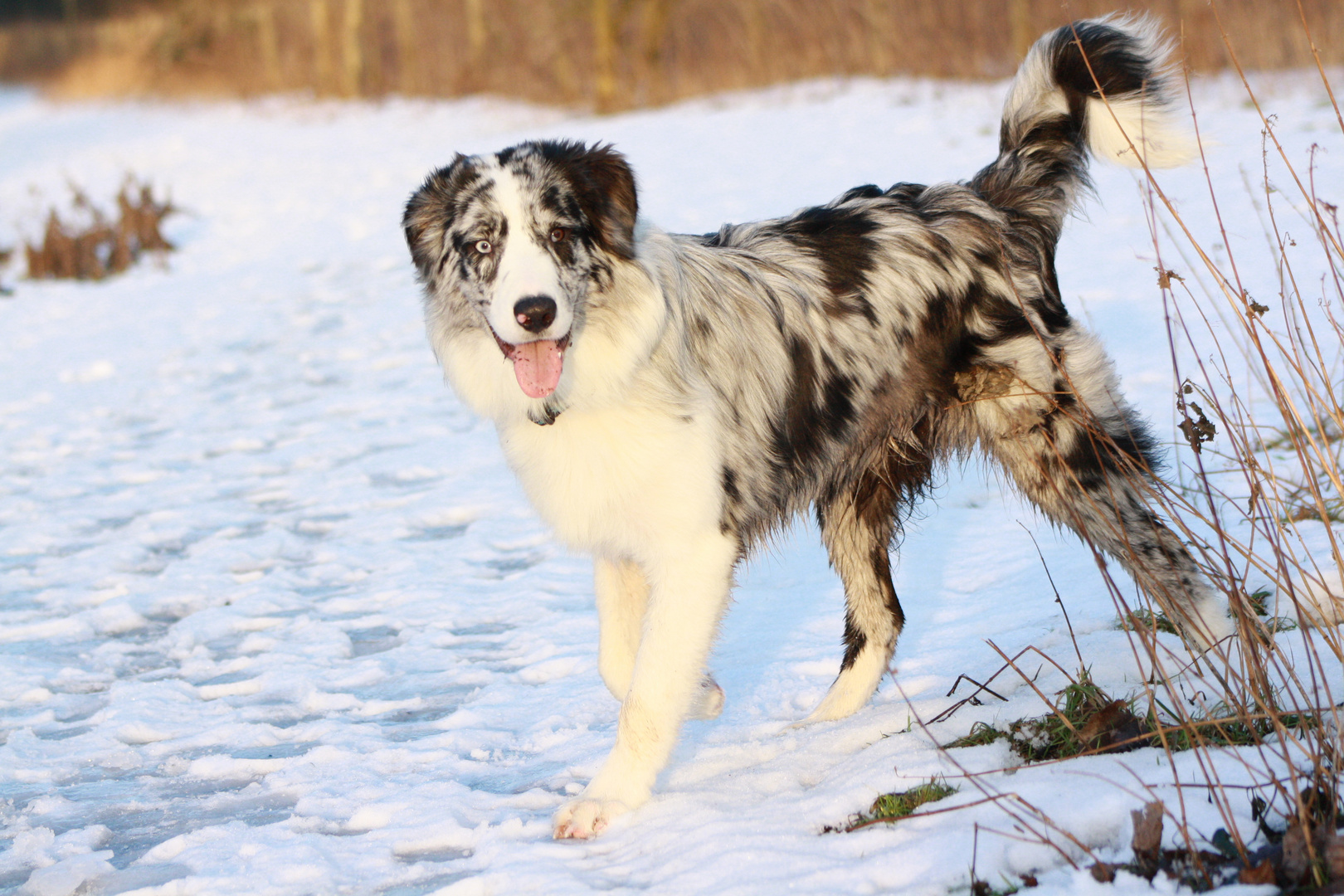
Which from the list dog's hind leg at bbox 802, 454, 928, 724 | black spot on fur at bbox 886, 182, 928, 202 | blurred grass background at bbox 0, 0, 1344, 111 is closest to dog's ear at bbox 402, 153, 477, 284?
black spot on fur at bbox 886, 182, 928, 202

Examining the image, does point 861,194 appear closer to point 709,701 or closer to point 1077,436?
point 1077,436

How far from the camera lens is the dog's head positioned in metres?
3.12

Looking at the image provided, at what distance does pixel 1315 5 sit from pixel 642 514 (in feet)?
51.6

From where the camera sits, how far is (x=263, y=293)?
37.1 ft

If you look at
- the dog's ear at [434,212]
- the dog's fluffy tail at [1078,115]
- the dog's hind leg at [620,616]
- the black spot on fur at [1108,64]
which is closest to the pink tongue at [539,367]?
the dog's ear at [434,212]

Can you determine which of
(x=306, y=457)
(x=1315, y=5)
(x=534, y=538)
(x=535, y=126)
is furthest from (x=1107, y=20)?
(x=535, y=126)

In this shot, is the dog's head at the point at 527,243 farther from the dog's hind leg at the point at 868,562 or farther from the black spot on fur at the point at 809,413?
the dog's hind leg at the point at 868,562

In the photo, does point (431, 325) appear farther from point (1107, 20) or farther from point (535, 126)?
point (535, 126)

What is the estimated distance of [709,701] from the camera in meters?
3.73

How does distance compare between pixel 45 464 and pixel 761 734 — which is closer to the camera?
pixel 761 734

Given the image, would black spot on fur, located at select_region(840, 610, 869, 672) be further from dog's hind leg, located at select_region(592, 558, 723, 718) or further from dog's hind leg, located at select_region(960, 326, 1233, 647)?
dog's hind leg, located at select_region(960, 326, 1233, 647)

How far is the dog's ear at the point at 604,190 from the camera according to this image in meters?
3.37

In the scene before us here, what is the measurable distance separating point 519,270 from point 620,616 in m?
1.18

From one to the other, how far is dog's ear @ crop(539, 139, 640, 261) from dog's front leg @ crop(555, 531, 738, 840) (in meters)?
0.92
